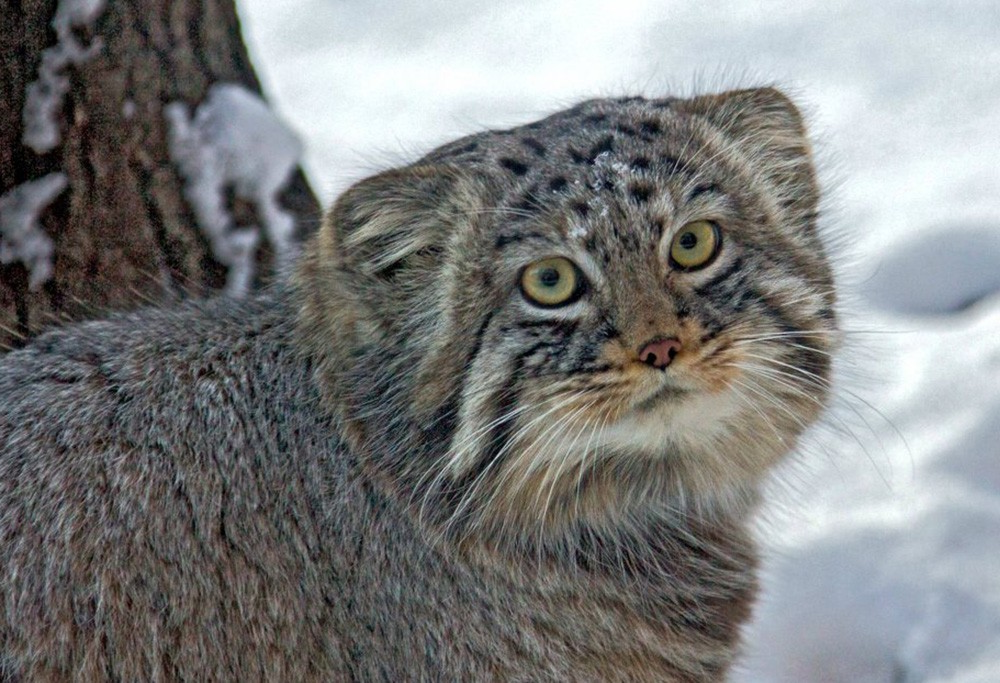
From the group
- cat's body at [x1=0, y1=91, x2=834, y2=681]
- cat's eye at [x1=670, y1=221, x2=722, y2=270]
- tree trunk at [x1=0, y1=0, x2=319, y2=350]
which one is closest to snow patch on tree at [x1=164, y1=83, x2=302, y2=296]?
tree trunk at [x1=0, y1=0, x2=319, y2=350]

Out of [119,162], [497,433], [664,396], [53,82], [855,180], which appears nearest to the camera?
[664,396]

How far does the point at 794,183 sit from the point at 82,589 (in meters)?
2.17

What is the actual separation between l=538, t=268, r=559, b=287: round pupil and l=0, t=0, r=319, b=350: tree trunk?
1.12m

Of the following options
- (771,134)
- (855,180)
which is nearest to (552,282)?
(771,134)

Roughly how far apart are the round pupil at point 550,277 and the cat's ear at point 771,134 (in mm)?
701

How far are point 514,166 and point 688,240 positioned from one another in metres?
0.48

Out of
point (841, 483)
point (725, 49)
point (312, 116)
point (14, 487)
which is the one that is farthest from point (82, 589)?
point (725, 49)

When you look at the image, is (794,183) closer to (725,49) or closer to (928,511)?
(928,511)

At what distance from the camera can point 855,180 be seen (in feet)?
21.1

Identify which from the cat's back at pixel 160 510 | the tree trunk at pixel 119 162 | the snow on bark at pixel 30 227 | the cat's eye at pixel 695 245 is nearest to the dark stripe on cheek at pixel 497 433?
the cat's back at pixel 160 510

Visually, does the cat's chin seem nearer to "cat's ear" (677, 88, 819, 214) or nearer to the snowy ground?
the snowy ground

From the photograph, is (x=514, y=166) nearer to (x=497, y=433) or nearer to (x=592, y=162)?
(x=592, y=162)

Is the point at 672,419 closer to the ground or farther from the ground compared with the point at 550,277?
closer to the ground

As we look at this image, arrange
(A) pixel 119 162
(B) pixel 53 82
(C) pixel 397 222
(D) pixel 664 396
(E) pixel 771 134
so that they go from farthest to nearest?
(A) pixel 119 162 < (B) pixel 53 82 < (E) pixel 771 134 < (C) pixel 397 222 < (D) pixel 664 396
